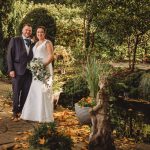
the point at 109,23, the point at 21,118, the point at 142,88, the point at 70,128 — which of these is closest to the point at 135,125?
the point at 70,128

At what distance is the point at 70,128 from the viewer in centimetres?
776

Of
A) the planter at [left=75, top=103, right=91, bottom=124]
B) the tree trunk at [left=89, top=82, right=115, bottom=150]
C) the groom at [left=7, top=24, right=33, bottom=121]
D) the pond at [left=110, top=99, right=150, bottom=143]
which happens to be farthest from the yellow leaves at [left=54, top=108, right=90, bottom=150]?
the groom at [left=7, top=24, right=33, bottom=121]

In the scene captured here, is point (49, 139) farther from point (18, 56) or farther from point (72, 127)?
point (18, 56)

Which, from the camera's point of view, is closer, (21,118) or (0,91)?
(21,118)

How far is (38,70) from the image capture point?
7.83 m

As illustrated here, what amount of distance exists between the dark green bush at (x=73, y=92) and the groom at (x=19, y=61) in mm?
2136

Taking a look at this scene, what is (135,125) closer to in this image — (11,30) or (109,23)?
(109,23)

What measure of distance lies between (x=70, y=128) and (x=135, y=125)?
1481mm

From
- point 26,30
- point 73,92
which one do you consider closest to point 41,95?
point 26,30

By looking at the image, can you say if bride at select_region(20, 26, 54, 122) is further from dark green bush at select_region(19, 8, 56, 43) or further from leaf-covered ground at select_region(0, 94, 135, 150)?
dark green bush at select_region(19, 8, 56, 43)

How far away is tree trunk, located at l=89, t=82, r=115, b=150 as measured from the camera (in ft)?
20.5

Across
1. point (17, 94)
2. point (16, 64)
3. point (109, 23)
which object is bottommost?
point (17, 94)

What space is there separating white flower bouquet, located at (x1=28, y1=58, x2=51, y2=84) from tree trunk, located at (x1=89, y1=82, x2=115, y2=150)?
1731 millimetres

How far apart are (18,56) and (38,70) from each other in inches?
22.0
